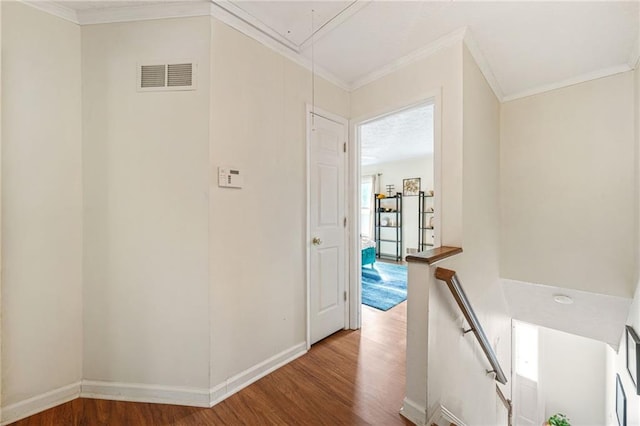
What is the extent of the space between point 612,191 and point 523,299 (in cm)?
134

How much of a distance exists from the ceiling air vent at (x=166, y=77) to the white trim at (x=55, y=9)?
1.78 ft

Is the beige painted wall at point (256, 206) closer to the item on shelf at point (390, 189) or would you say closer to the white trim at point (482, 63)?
the white trim at point (482, 63)

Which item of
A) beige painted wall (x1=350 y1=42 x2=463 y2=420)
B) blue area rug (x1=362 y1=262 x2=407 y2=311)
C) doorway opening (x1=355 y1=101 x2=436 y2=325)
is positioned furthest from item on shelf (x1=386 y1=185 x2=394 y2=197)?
beige painted wall (x1=350 y1=42 x2=463 y2=420)

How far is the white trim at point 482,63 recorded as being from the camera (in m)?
1.88

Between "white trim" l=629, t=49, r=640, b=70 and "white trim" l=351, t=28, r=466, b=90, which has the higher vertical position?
"white trim" l=351, t=28, r=466, b=90

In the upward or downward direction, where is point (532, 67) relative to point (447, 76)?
upward

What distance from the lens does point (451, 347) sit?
5.80ft

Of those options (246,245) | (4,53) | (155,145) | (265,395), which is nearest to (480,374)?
(265,395)

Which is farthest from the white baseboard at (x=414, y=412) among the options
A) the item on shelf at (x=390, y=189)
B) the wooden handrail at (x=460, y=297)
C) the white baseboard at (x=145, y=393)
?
the item on shelf at (x=390, y=189)

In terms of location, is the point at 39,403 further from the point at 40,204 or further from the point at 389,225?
the point at 389,225

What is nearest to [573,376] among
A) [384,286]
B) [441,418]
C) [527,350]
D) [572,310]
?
[527,350]

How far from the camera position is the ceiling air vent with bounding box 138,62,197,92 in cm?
158

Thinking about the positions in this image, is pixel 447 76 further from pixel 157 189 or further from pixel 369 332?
pixel 369 332

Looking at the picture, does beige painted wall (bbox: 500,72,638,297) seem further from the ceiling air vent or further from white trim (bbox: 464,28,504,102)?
the ceiling air vent
